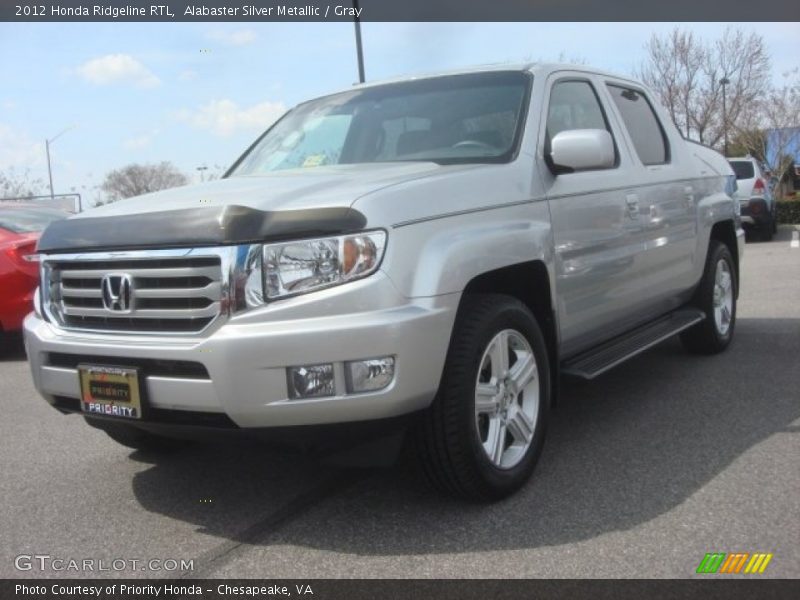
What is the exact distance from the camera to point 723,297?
6082 mm

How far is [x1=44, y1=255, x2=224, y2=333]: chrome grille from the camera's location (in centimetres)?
286

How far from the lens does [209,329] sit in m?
2.83

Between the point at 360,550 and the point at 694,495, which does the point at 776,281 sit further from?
the point at 360,550

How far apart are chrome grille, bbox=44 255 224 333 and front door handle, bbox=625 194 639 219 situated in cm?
251

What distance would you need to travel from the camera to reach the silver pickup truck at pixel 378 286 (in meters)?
2.78

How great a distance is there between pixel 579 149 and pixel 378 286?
137cm

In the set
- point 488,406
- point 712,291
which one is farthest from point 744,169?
point 488,406

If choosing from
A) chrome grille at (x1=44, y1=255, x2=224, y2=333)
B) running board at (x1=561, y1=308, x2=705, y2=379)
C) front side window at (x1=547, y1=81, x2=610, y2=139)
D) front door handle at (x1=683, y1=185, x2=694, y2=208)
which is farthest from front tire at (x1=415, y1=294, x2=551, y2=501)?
front door handle at (x1=683, y1=185, x2=694, y2=208)

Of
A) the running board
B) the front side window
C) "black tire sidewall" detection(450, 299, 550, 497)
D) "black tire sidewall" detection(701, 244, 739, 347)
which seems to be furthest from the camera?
"black tire sidewall" detection(701, 244, 739, 347)

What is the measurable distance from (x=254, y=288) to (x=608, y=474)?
1827 millimetres

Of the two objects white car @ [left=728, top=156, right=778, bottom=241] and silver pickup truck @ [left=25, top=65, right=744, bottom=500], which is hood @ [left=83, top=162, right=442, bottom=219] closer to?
silver pickup truck @ [left=25, top=65, right=744, bottom=500]

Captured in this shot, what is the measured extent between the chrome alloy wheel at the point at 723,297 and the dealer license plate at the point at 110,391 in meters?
4.33

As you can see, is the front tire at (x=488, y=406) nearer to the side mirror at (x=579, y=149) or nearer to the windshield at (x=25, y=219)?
the side mirror at (x=579, y=149)
